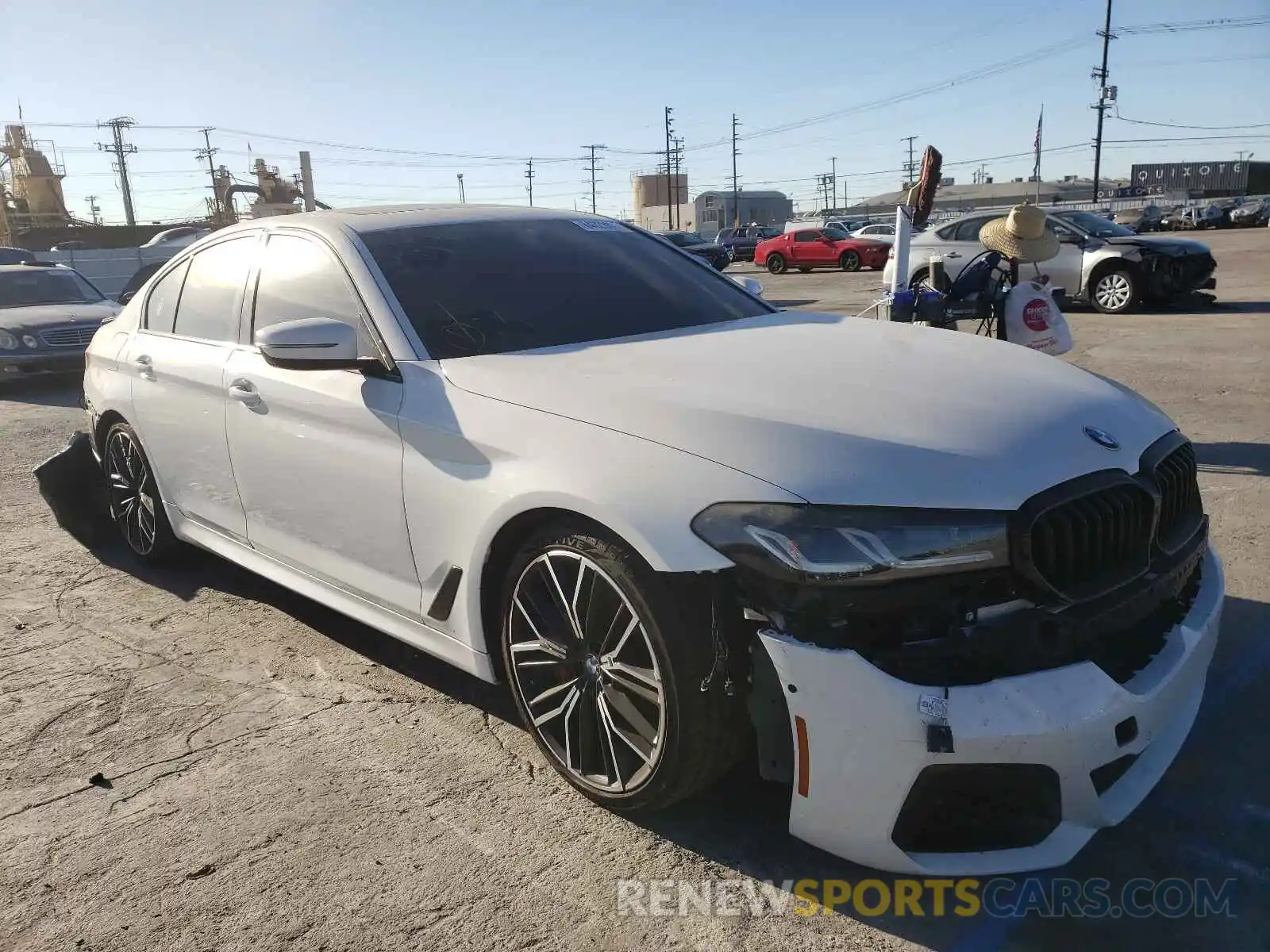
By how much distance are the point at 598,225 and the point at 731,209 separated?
90927 mm

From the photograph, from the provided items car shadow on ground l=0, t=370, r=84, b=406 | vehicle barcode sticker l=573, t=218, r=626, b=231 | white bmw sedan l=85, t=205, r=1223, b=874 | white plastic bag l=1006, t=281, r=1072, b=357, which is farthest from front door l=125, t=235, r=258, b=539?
car shadow on ground l=0, t=370, r=84, b=406

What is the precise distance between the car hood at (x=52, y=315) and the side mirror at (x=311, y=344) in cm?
947

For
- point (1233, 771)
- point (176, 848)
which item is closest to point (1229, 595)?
point (1233, 771)

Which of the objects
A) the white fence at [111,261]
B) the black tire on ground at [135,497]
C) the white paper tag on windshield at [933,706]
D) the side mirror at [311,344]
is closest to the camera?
the white paper tag on windshield at [933,706]

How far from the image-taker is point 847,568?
2.01 m

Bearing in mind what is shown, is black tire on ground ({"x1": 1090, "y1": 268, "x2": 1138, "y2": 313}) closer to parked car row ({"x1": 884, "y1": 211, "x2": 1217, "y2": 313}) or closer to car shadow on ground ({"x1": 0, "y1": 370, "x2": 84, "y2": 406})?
parked car row ({"x1": 884, "y1": 211, "x2": 1217, "y2": 313})

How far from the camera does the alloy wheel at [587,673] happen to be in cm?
235

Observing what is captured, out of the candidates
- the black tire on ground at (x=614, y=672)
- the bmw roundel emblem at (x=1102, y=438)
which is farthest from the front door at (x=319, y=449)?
the bmw roundel emblem at (x=1102, y=438)

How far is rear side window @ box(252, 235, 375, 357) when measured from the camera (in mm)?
3201

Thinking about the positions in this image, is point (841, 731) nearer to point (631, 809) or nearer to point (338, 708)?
point (631, 809)

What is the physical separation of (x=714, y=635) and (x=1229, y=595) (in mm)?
2685

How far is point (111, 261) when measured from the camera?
87.4 ft

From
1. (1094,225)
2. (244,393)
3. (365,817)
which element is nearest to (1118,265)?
(1094,225)

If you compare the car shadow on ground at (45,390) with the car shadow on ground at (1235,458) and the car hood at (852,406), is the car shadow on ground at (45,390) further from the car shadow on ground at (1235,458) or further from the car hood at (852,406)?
the car shadow on ground at (1235,458)
